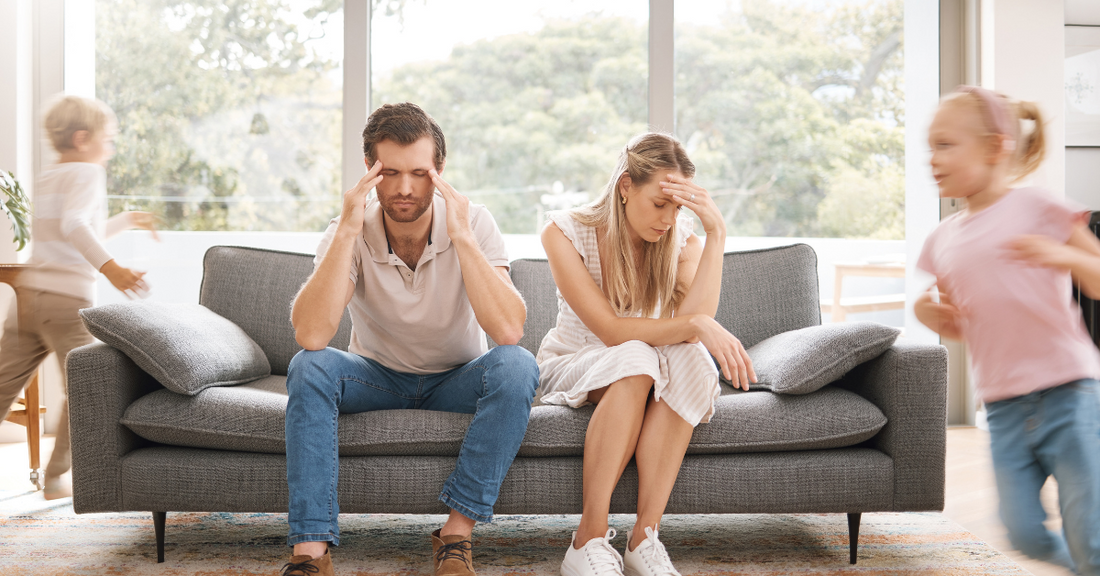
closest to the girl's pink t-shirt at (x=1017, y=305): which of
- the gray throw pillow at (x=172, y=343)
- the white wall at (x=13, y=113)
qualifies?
the gray throw pillow at (x=172, y=343)

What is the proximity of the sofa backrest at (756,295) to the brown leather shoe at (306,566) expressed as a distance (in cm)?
92

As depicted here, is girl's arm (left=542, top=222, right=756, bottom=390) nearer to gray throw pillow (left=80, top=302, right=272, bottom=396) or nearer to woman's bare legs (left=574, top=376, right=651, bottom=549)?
woman's bare legs (left=574, top=376, right=651, bottom=549)

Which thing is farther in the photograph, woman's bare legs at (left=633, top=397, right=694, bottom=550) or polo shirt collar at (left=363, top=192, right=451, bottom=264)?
polo shirt collar at (left=363, top=192, right=451, bottom=264)

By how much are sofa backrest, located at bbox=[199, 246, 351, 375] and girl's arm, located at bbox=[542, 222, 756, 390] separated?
0.78 m

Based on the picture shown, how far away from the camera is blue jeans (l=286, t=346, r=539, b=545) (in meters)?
1.57

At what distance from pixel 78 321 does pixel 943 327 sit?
8.23 ft

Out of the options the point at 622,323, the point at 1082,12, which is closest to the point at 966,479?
the point at 622,323

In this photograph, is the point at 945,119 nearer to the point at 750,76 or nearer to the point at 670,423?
the point at 670,423

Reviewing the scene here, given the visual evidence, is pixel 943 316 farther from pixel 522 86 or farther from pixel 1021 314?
pixel 522 86

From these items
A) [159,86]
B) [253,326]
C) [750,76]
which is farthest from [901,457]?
[159,86]

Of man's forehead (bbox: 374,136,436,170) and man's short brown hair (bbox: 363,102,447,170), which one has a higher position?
man's short brown hair (bbox: 363,102,447,170)

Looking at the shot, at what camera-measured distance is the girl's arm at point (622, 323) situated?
A: 1.69 metres

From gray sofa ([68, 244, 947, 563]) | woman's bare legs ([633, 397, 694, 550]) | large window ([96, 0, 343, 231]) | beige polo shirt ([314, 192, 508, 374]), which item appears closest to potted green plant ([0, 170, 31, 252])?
large window ([96, 0, 343, 231])

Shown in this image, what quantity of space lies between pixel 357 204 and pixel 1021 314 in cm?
130
